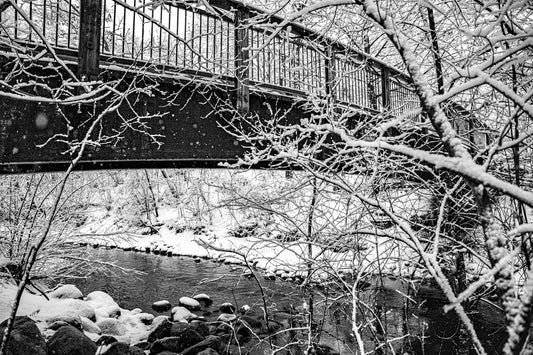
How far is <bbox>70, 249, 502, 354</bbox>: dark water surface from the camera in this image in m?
6.47

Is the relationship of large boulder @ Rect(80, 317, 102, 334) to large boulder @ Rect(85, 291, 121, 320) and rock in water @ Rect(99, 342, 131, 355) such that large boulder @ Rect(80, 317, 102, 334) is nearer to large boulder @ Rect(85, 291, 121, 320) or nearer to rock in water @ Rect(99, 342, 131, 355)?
large boulder @ Rect(85, 291, 121, 320)

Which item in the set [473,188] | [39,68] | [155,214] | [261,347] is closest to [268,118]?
[39,68]

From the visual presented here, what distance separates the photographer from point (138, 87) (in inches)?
182

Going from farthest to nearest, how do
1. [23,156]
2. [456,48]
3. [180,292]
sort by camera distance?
A: [180,292], [456,48], [23,156]

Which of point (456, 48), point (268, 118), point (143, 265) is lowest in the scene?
point (143, 265)

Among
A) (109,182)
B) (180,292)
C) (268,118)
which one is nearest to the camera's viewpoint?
(268,118)

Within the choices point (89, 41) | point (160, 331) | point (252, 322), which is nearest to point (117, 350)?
point (160, 331)

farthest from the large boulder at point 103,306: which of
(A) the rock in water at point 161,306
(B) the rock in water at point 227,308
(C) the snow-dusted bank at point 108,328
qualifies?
(B) the rock in water at point 227,308

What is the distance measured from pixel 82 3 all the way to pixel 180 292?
343 inches

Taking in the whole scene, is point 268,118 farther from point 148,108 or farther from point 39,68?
point 39,68

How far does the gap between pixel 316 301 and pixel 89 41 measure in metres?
7.65

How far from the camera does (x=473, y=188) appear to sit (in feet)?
5.90

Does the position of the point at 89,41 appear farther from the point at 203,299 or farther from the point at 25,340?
the point at 203,299

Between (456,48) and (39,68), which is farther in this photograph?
(456,48)
